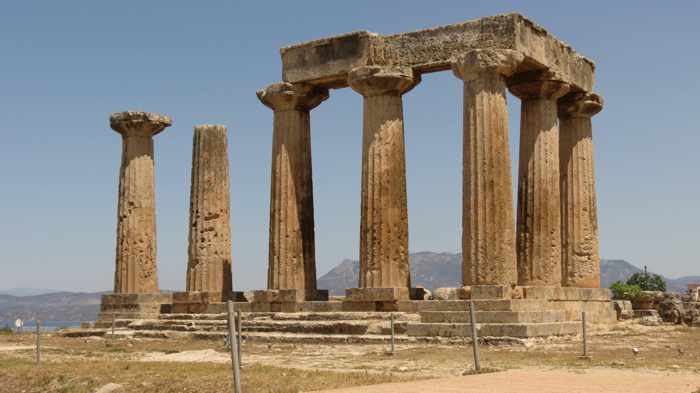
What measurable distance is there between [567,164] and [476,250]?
821 centimetres

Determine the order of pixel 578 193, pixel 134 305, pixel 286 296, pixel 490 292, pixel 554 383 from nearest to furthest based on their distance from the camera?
pixel 554 383 → pixel 490 292 → pixel 286 296 → pixel 578 193 → pixel 134 305

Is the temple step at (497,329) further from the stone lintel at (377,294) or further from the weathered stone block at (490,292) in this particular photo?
the stone lintel at (377,294)

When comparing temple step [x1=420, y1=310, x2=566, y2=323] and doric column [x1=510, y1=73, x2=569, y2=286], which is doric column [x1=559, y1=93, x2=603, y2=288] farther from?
temple step [x1=420, y1=310, x2=566, y2=323]

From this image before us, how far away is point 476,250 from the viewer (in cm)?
3036

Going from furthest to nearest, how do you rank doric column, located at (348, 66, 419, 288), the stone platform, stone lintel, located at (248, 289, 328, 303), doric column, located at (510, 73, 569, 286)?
stone lintel, located at (248, 289, 328, 303)
doric column, located at (510, 73, 569, 286)
doric column, located at (348, 66, 419, 288)
the stone platform

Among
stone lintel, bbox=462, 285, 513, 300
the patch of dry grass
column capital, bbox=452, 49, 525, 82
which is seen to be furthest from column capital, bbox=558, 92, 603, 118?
the patch of dry grass

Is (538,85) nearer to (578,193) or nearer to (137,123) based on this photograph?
(578,193)

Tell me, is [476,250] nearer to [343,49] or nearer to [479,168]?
[479,168]

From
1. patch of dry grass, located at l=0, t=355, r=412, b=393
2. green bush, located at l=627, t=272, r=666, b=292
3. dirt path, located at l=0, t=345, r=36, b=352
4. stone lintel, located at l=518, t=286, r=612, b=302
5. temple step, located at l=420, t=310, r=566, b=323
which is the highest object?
green bush, located at l=627, t=272, r=666, b=292

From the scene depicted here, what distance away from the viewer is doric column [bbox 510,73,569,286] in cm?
3303

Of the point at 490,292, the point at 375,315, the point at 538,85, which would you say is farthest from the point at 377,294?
the point at 538,85

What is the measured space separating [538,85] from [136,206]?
55.0 ft

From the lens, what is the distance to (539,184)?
33375 mm

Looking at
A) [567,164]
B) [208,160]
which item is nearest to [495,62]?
[567,164]
